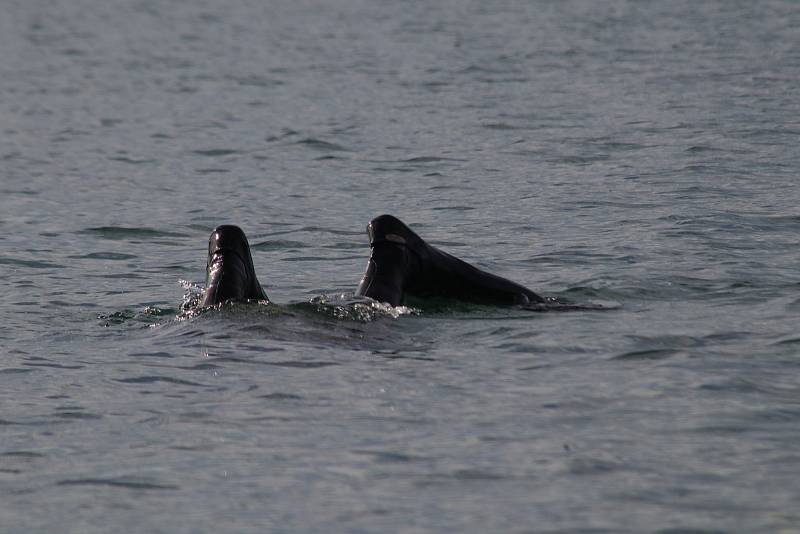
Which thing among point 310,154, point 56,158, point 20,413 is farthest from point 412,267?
point 56,158

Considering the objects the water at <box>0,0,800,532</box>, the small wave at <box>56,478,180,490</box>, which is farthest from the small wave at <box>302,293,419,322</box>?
the small wave at <box>56,478,180,490</box>

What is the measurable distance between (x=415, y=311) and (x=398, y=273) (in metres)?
0.31

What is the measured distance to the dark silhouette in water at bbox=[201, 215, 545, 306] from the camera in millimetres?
10734

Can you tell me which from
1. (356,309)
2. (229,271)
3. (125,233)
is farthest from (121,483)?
(125,233)

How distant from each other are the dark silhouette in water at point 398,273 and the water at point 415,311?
0.66 feet

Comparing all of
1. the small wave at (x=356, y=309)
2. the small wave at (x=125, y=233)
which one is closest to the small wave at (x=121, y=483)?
the small wave at (x=356, y=309)

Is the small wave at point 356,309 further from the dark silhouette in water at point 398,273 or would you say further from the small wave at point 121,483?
the small wave at point 121,483

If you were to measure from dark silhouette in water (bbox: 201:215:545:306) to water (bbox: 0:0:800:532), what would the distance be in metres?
0.20

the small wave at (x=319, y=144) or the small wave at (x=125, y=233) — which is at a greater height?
the small wave at (x=319, y=144)

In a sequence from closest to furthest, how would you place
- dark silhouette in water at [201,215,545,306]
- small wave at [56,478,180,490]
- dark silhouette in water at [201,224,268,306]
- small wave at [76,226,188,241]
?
small wave at [56,478,180,490] < dark silhouette in water at [201,224,268,306] < dark silhouette in water at [201,215,545,306] < small wave at [76,226,188,241]

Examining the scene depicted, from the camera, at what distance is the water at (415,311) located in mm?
7160

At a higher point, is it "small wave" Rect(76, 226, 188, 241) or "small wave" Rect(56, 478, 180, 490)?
"small wave" Rect(76, 226, 188, 241)

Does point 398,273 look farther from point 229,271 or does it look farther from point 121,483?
point 121,483

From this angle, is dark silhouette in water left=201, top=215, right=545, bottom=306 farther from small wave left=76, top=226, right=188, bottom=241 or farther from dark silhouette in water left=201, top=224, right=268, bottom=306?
small wave left=76, top=226, right=188, bottom=241
